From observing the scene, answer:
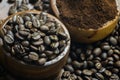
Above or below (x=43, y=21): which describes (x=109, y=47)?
below

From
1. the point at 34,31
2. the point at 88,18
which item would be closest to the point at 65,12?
the point at 88,18

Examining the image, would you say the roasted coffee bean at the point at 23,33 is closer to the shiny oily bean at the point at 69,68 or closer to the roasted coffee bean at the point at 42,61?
the roasted coffee bean at the point at 42,61

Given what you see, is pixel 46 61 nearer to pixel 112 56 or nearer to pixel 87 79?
pixel 87 79

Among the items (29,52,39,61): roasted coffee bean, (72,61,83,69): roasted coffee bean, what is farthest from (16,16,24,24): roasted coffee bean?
(72,61,83,69): roasted coffee bean

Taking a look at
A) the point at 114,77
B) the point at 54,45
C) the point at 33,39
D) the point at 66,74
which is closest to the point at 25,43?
the point at 33,39

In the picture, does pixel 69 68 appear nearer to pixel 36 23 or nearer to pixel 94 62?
pixel 94 62

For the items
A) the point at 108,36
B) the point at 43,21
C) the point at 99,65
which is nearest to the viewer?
the point at 43,21

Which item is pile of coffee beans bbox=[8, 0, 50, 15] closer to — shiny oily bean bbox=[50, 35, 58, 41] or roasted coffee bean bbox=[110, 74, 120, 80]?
shiny oily bean bbox=[50, 35, 58, 41]
